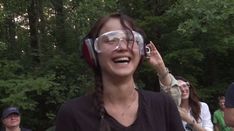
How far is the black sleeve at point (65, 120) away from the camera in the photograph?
6.82ft

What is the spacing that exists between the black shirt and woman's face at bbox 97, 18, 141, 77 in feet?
0.56

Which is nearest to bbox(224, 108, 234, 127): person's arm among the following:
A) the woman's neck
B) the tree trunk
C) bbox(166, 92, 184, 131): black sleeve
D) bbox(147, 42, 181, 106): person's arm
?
bbox(147, 42, 181, 106): person's arm

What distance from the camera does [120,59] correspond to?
206cm

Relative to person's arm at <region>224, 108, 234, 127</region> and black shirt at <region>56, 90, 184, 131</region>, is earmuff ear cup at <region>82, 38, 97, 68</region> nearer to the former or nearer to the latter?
black shirt at <region>56, 90, 184, 131</region>

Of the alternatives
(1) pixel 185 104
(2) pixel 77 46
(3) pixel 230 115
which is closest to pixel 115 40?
(3) pixel 230 115

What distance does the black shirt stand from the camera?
2.07m

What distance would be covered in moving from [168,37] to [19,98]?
4.42 m

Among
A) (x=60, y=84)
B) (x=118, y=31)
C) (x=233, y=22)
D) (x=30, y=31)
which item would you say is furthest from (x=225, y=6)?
(x=118, y=31)

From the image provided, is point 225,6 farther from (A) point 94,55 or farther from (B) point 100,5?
(A) point 94,55

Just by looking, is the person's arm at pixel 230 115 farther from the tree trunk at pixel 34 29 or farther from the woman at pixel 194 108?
the tree trunk at pixel 34 29

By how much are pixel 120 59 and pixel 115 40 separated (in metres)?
0.09

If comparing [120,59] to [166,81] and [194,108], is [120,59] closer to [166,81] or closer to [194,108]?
[166,81]

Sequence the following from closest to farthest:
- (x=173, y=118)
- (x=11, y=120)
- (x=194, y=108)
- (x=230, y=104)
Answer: (x=173, y=118) < (x=230, y=104) < (x=194, y=108) < (x=11, y=120)

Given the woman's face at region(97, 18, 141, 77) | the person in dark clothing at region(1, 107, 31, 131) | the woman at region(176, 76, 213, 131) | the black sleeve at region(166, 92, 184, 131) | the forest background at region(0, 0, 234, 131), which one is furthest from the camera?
the forest background at region(0, 0, 234, 131)
